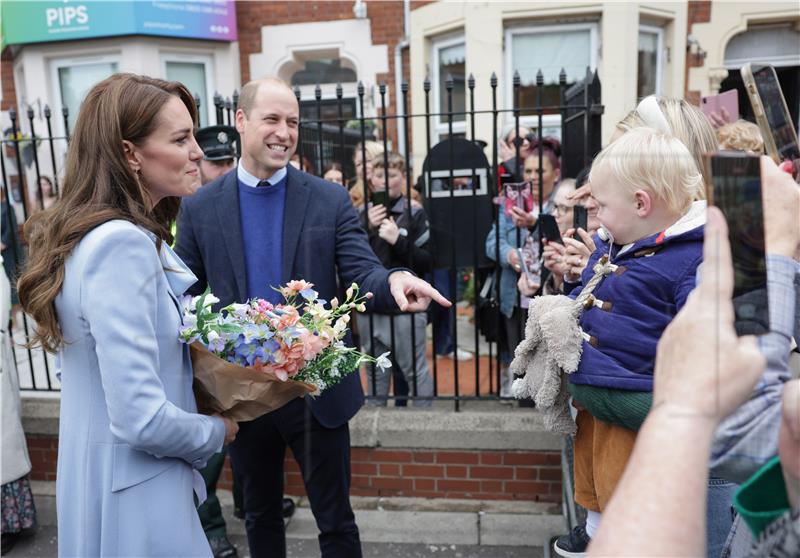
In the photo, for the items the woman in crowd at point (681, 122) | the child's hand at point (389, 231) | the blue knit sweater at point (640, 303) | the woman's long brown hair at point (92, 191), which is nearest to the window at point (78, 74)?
the child's hand at point (389, 231)

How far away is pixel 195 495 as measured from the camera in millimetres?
1871

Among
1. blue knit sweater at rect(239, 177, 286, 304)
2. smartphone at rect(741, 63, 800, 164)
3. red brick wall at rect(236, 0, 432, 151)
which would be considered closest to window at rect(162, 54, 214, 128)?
red brick wall at rect(236, 0, 432, 151)

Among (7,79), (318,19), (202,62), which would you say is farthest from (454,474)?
(7,79)

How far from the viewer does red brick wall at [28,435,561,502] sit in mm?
3439

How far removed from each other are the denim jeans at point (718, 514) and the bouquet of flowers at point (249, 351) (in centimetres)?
116

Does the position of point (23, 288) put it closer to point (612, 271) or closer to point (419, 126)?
point (612, 271)

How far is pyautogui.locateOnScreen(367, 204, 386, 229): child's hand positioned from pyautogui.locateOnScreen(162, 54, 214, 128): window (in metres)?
5.45

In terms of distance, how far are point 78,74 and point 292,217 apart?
25.1 feet

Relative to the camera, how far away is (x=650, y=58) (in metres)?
7.34

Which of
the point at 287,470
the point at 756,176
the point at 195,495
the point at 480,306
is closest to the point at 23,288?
the point at 195,495

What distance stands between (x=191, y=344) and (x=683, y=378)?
132 cm

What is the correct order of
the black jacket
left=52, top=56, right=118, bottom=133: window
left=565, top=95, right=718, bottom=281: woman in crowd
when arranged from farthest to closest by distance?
left=52, top=56, right=118, bottom=133: window
the black jacket
left=565, top=95, right=718, bottom=281: woman in crowd

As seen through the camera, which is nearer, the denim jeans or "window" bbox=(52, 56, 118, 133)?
the denim jeans

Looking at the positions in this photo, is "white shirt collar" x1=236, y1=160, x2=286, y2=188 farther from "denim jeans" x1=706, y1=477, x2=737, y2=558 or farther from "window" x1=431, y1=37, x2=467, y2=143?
"window" x1=431, y1=37, x2=467, y2=143
